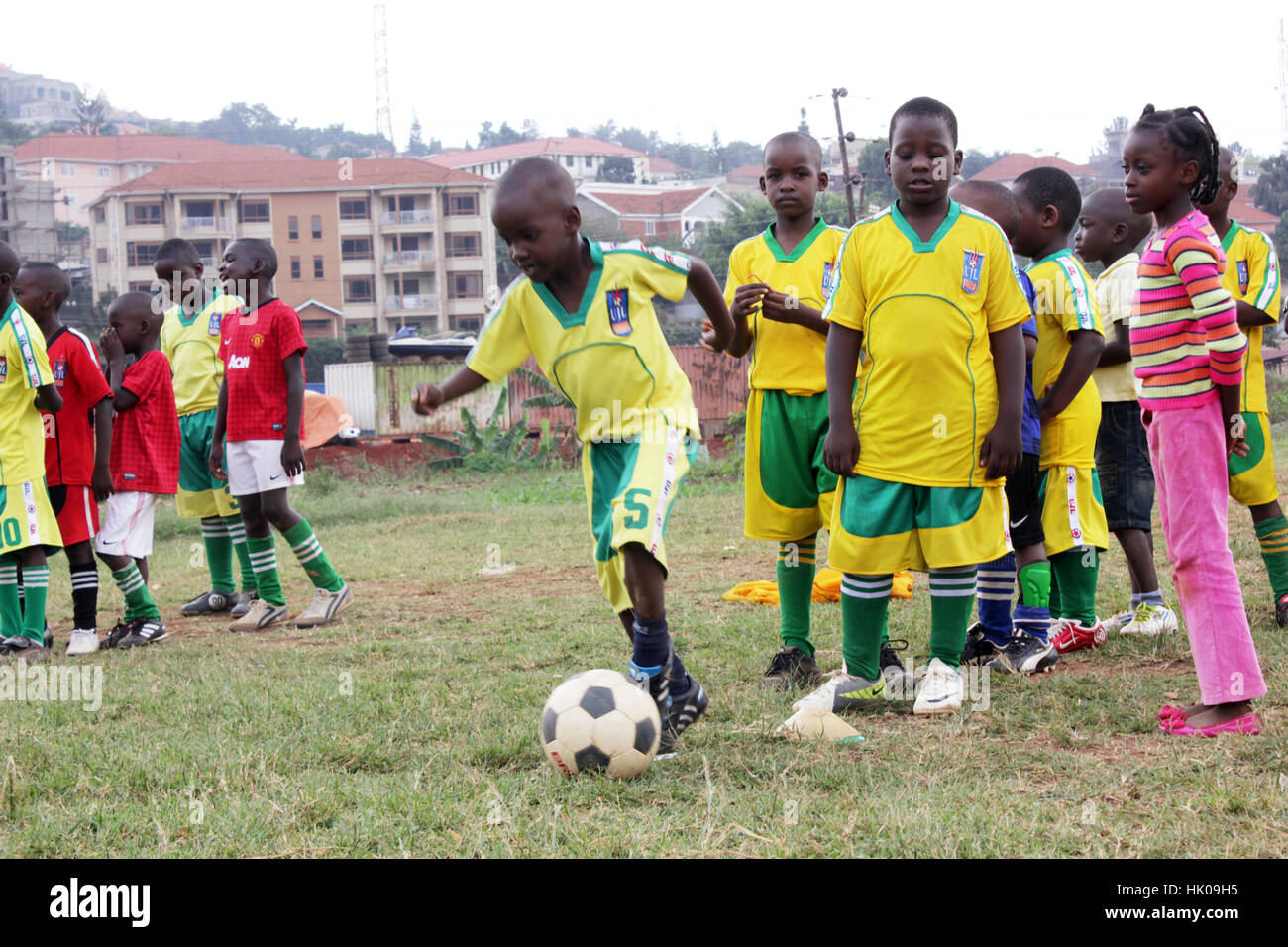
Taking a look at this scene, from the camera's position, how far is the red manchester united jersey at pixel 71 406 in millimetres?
6520

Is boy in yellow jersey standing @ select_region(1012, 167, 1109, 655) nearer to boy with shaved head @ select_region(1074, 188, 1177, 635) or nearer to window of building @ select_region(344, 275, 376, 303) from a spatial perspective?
boy with shaved head @ select_region(1074, 188, 1177, 635)

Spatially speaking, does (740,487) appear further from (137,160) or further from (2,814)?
(137,160)

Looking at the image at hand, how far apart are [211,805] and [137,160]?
110m

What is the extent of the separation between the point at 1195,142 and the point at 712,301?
170 centimetres

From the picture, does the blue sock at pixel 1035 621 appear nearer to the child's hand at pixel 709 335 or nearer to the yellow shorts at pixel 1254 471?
the yellow shorts at pixel 1254 471

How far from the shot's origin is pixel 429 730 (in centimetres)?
428

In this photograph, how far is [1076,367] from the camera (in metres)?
4.99

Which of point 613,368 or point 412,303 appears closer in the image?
point 613,368

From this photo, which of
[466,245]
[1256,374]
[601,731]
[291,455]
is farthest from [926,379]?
[466,245]

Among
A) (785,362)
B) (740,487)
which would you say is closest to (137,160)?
(740,487)

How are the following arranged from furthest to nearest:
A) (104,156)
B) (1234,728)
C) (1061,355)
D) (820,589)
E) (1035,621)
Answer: (104,156)
(820,589)
(1061,355)
(1035,621)
(1234,728)

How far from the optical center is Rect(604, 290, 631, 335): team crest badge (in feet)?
13.2

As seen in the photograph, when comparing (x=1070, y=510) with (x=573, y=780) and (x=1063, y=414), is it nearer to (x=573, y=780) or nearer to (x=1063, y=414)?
(x=1063, y=414)

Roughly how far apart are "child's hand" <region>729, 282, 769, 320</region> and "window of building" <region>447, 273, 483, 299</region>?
62969 millimetres
